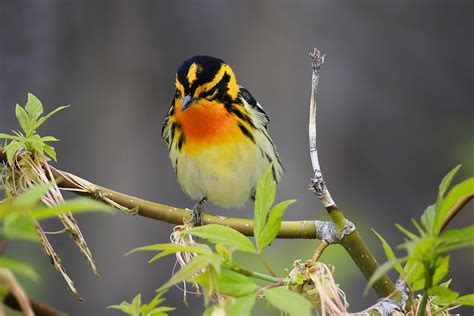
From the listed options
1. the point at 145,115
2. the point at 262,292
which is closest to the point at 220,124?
the point at 262,292

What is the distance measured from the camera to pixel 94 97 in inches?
232

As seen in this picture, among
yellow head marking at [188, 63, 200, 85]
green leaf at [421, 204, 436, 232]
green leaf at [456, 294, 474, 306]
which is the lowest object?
green leaf at [456, 294, 474, 306]

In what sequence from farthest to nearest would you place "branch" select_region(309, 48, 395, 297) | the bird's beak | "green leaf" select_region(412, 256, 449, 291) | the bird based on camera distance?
the bird
the bird's beak
"branch" select_region(309, 48, 395, 297)
"green leaf" select_region(412, 256, 449, 291)

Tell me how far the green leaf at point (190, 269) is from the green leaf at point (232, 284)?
1.0 inches

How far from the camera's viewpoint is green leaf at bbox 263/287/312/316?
85 centimetres

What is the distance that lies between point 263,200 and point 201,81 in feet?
5.30

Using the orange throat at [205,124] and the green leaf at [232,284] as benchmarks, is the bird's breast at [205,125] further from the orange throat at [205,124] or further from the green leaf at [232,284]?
the green leaf at [232,284]

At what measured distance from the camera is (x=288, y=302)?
2.88 feet

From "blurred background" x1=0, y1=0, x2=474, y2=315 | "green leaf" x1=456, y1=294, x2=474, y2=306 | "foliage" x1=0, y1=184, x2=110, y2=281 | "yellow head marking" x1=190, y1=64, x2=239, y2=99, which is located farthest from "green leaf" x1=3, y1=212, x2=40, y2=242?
"blurred background" x1=0, y1=0, x2=474, y2=315

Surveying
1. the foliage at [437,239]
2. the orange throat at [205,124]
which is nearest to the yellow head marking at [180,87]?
the orange throat at [205,124]

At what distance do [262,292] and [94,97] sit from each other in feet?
16.7

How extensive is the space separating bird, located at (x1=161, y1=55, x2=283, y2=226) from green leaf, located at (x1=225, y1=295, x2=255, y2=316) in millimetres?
1759

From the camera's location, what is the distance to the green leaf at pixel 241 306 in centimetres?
88

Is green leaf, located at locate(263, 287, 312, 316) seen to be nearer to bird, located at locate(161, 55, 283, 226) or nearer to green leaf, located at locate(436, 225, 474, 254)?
green leaf, located at locate(436, 225, 474, 254)
